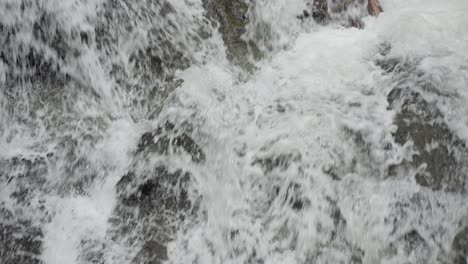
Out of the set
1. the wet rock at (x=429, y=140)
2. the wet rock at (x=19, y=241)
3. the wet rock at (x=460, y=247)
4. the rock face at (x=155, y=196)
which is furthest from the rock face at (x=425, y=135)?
the wet rock at (x=19, y=241)

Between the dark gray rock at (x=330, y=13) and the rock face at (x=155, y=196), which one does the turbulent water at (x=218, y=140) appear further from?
the dark gray rock at (x=330, y=13)

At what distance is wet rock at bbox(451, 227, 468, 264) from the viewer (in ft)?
10.3

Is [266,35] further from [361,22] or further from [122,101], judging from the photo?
[122,101]

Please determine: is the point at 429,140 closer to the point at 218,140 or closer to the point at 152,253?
the point at 218,140

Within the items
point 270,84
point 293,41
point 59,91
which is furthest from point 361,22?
point 59,91

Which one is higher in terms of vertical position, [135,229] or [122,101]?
[122,101]

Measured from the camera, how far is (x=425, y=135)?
12.3 feet

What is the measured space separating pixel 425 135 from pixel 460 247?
0.94 m

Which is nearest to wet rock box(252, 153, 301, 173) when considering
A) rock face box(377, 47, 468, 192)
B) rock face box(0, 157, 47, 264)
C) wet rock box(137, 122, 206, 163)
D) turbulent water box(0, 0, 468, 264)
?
turbulent water box(0, 0, 468, 264)

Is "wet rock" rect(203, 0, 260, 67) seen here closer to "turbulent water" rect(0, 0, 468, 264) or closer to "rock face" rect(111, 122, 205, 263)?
"turbulent water" rect(0, 0, 468, 264)

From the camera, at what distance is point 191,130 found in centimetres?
409

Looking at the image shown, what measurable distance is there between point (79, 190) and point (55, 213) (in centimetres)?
26

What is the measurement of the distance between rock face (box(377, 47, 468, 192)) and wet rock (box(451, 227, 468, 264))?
354 mm

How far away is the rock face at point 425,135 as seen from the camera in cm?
351
